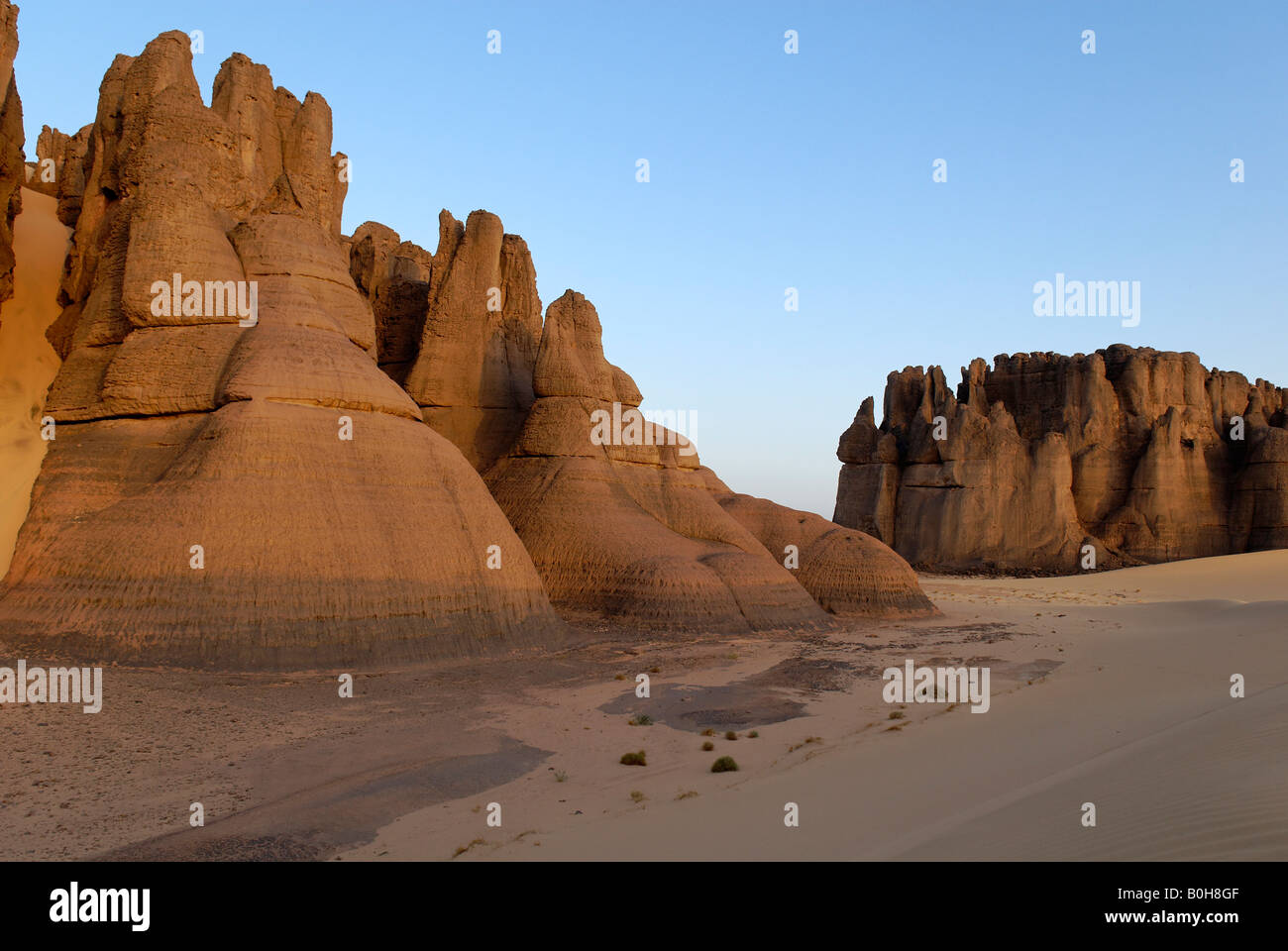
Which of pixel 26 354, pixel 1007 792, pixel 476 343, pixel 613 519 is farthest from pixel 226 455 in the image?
pixel 1007 792

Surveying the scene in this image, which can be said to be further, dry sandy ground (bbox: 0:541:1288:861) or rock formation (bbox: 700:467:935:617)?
rock formation (bbox: 700:467:935:617)

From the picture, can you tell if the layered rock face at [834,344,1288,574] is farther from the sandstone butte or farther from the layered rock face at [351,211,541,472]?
the layered rock face at [351,211,541,472]

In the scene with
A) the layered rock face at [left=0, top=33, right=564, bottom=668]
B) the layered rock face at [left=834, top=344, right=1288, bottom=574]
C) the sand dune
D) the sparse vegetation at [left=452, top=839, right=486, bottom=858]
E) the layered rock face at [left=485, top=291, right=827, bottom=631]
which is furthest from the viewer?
the layered rock face at [left=834, top=344, right=1288, bottom=574]

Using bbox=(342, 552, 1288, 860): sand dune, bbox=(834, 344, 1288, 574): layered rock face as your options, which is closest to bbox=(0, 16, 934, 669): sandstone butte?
bbox=(342, 552, 1288, 860): sand dune

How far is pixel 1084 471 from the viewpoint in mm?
47094

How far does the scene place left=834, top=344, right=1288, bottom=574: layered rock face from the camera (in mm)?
45312

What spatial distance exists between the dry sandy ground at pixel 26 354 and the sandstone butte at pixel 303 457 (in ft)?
0.96

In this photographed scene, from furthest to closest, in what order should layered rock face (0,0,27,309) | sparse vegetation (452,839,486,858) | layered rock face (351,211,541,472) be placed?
1. layered rock face (351,211,541,472)
2. layered rock face (0,0,27,309)
3. sparse vegetation (452,839,486,858)

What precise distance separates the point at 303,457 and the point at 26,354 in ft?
26.4

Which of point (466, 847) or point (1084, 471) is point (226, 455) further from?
point (1084, 471)

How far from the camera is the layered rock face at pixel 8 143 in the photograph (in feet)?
58.4

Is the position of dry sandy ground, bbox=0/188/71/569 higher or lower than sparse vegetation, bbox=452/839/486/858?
higher

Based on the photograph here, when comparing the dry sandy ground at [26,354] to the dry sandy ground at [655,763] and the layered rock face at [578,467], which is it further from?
the layered rock face at [578,467]

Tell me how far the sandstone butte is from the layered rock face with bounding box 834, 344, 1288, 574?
21.5m
